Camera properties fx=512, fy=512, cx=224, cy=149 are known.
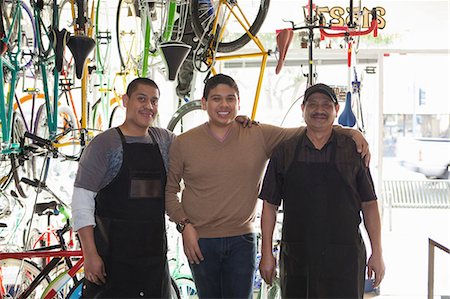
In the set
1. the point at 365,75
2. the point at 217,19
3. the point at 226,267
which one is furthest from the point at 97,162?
the point at 365,75

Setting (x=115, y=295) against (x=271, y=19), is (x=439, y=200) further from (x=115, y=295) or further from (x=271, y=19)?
(x=115, y=295)

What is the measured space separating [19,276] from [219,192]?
1.55 m

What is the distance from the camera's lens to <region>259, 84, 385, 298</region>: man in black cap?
6.99 ft

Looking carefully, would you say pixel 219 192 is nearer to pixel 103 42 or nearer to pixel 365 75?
pixel 103 42

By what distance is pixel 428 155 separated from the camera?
8.95 meters

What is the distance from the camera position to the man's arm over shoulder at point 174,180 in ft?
7.42

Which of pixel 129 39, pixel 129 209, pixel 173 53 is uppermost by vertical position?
pixel 129 39

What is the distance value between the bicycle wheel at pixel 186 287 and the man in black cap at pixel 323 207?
1313 millimetres

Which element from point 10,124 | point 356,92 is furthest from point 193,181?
point 356,92

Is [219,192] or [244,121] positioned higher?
[244,121]

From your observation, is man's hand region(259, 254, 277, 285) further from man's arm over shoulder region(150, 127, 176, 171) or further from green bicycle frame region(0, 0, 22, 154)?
green bicycle frame region(0, 0, 22, 154)

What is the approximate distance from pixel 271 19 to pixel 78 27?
2448 mm

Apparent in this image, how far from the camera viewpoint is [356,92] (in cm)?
366

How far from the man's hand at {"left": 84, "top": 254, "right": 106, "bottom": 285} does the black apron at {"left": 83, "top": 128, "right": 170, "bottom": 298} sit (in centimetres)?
4
